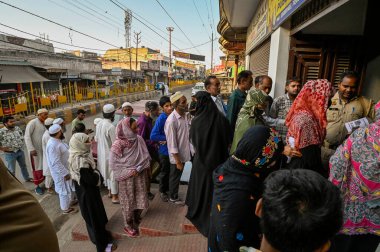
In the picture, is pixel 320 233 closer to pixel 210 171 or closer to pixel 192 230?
pixel 210 171

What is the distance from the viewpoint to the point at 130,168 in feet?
10.5

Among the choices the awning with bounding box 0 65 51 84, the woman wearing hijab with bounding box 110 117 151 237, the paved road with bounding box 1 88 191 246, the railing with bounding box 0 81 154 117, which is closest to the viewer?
the woman wearing hijab with bounding box 110 117 151 237

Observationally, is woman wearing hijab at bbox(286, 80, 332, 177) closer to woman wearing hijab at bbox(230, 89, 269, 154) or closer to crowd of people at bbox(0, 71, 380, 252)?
crowd of people at bbox(0, 71, 380, 252)

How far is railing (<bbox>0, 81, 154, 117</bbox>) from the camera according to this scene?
1165 centimetres

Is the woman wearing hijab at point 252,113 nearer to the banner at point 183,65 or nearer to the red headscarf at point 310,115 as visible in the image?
the red headscarf at point 310,115

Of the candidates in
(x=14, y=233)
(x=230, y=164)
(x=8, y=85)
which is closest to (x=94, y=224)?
(x=230, y=164)

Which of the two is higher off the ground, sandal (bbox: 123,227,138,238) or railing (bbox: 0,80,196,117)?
railing (bbox: 0,80,196,117)

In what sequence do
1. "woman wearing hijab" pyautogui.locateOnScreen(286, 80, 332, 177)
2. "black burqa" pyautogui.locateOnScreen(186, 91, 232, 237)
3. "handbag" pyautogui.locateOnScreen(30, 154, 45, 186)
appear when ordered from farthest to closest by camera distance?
"handbag" pyautogui.locateOnScreen(30, 154, 45, 186), "black burqa" pyautogui.locateOnScreen(186, 91, 232, 237), "woman wearing hijab" pyautogui.locateOnScreen(286, 80, 332, 177)

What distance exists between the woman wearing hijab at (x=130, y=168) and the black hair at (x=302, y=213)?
8.38 ft

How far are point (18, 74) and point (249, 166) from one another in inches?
776

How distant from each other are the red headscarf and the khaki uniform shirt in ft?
2.36

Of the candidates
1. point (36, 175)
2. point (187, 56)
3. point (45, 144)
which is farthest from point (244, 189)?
point (187, 56)

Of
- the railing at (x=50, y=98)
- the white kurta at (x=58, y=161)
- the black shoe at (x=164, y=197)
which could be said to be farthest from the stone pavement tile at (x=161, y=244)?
the railing at (x=50, y=98)

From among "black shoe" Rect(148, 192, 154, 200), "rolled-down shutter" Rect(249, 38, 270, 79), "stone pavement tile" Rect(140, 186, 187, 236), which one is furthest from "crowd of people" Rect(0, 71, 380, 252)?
"rolled-down shutter" Rect(249, 38, 270, 79)
